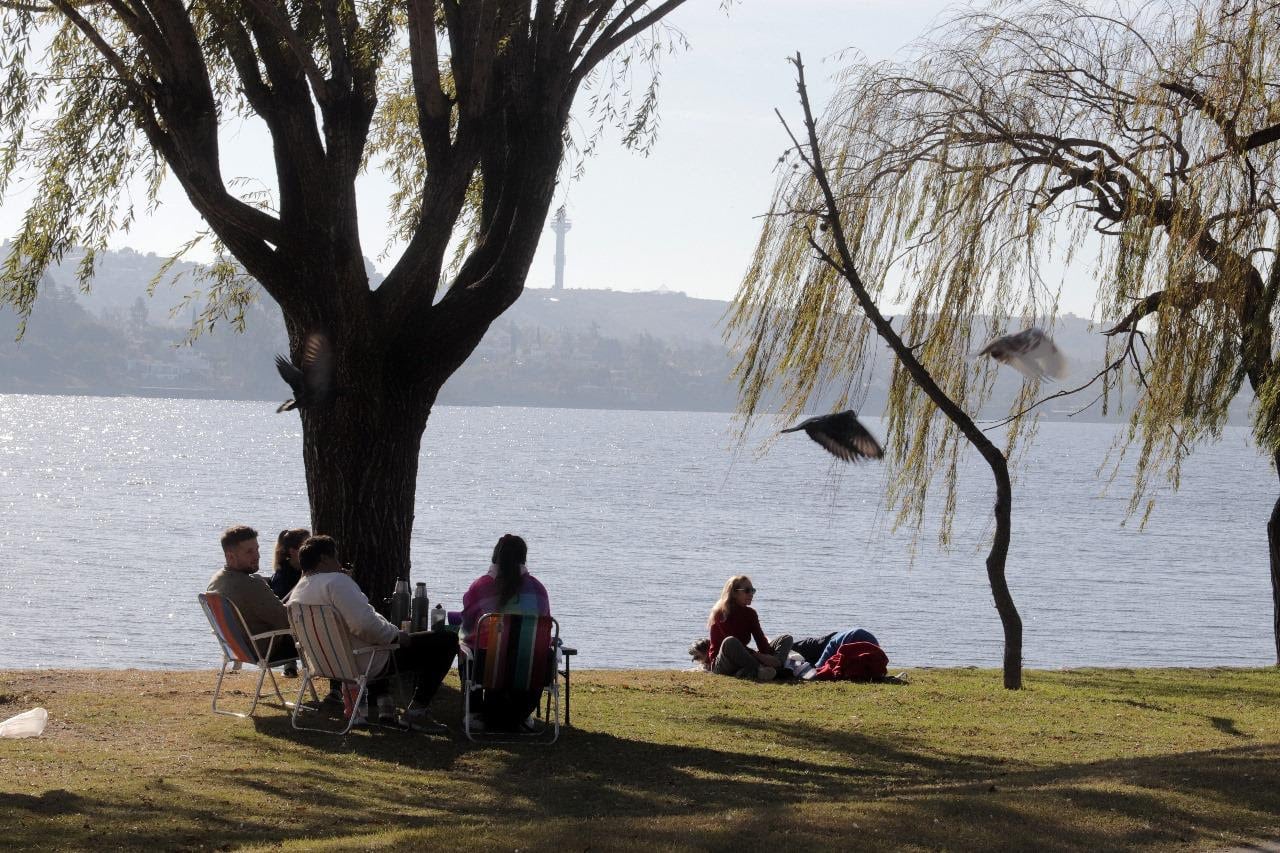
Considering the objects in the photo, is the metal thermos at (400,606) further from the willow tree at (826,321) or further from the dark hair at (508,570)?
the willow tree at (826,321)

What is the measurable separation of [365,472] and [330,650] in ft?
5.01

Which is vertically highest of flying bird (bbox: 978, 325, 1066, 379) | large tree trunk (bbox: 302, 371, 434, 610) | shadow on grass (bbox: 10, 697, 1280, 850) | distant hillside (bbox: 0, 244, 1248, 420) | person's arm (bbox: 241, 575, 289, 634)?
distant hillside (bbox: 0, 244, 1248, 420)

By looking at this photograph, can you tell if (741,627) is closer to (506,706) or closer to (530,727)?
(530,727)

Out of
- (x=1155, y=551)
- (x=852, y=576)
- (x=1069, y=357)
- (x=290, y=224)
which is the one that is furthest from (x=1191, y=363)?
(x=1155, y=551)

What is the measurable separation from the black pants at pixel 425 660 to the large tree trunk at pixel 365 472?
3.42 ft

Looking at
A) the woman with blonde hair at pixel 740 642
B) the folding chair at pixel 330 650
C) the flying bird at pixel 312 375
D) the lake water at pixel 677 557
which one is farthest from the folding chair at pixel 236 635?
the lake water at pixel 677 557

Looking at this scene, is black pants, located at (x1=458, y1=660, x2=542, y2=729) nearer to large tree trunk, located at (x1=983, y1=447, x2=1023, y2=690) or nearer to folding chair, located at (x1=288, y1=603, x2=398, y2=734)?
folding chair, located at (x1=288, y1=603, x2=398, y2=734)

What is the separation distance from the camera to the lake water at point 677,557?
22703 mm

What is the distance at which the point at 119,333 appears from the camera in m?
179

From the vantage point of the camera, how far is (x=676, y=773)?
6508 millimetres

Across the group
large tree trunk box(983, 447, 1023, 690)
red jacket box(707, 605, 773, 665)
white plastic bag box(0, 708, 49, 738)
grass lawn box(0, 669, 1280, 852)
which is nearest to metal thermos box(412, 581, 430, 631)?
grass lawn box(0, 669, 1280, 852)

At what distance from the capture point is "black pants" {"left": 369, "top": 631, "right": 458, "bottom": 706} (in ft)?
24.0

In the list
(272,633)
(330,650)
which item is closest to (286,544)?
(272,633)

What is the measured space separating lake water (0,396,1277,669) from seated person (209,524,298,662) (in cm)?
432
